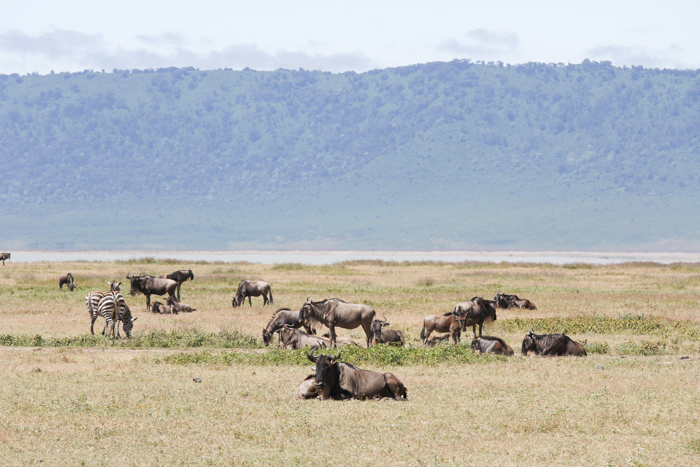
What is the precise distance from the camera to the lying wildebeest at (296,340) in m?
23.0

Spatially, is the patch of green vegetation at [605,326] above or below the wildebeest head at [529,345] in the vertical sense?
below

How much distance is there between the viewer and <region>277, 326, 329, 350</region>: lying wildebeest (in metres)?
23.0

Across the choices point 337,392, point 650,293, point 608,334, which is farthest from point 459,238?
point 337,392

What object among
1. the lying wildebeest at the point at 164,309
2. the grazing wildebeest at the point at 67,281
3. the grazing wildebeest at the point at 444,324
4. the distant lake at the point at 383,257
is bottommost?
the distant lake at the point at 383,257

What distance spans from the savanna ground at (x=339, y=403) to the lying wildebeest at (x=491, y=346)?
0.47 meters

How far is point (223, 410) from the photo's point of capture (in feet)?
51.0

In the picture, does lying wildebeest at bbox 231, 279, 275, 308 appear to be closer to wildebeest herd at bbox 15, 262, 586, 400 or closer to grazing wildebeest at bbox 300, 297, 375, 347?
wildebeest herd at bbox 15, 262, 586, 400

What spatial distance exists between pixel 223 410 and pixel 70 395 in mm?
3182

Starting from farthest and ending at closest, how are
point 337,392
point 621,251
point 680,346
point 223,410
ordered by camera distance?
point 621,251, point 680,346, point 337,392, point 223,410

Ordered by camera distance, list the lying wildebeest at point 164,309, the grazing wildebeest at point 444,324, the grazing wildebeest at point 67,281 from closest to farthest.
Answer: the grazing wildebeest at point 444,324
the lying wildebeest at point 164,309
the grazing wildebeest at point 67,281

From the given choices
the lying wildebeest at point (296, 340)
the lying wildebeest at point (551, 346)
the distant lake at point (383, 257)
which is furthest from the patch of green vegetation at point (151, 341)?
the distant lake at point (383, 257)

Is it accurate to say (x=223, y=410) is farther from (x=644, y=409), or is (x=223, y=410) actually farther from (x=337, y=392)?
(x=644, y=409)

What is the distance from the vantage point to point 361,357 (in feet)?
68.9

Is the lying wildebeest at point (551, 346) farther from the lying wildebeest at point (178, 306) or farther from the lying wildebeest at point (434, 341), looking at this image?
the lying wildebeest at point (178, 306)
